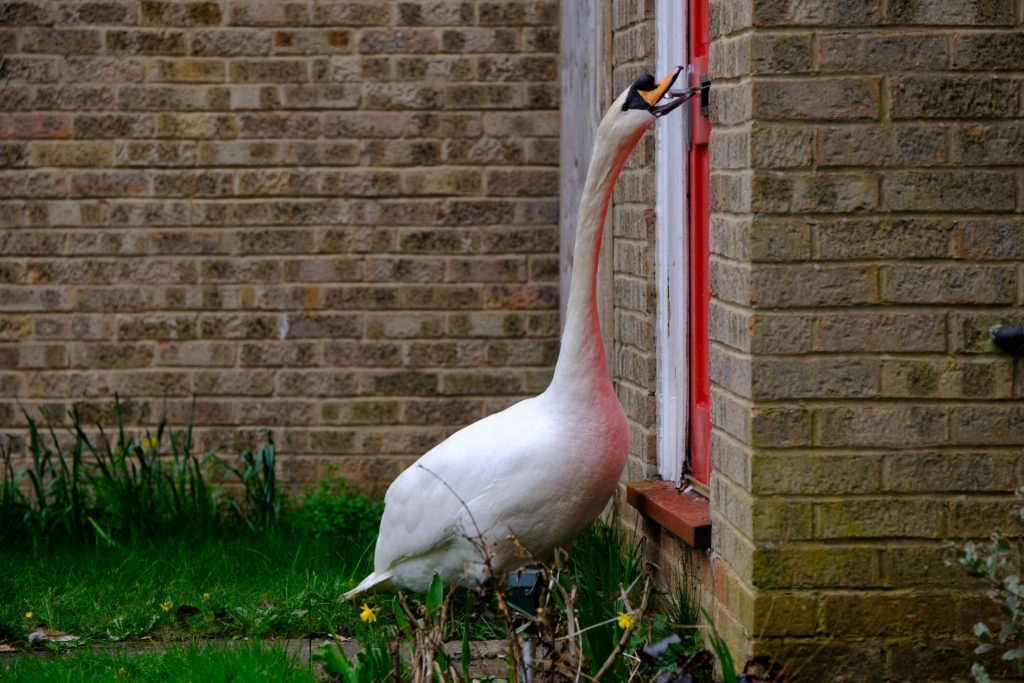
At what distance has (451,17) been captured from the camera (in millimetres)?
6441

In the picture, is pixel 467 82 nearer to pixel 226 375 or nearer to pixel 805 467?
pixel 226 375

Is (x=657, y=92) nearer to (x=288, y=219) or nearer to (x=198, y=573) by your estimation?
(x=198, y=573)

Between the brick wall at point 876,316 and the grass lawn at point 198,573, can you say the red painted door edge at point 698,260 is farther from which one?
the brick wall at point 876,316

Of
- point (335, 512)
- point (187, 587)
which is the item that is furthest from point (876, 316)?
point (335, 512)

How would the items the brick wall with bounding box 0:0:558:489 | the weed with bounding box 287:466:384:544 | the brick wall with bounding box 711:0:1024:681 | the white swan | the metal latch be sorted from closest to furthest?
the brick wall with bounding box 711:0:1024:681 < the white swan < the metal latch < the weed with bounding box 287:466:384:544 < the brick wall with bounding box 0:0:558:489

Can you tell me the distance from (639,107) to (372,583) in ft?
6.58

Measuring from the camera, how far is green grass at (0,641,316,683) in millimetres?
3953

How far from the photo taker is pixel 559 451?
12.6 feet

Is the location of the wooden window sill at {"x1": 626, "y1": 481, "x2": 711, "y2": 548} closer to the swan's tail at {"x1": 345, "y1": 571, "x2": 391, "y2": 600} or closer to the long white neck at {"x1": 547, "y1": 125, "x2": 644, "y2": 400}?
the long white neck at {"x1": 547, "y1": 125, "x2": 644, "y2": 400}

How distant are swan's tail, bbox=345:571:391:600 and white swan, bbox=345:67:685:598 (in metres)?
0.46

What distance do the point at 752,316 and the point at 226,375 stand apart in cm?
385

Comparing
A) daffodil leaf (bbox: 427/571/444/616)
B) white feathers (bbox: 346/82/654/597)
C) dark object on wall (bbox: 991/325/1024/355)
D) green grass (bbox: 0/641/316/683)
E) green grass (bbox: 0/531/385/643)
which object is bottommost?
green grass (bbox: 0/531/385/643)

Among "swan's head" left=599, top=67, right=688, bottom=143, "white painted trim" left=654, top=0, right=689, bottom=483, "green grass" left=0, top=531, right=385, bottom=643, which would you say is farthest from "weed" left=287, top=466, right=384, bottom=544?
"swan's head" left=599, top=67, right=688, bottom=143

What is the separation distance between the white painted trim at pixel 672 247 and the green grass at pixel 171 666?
1532 mm
